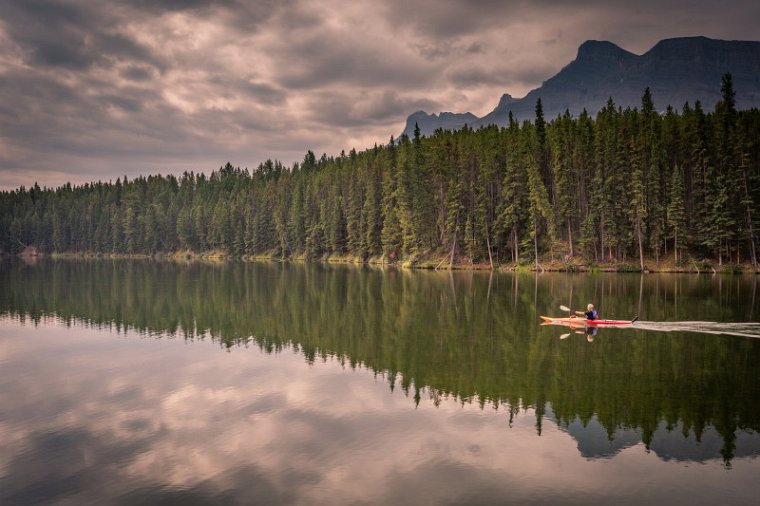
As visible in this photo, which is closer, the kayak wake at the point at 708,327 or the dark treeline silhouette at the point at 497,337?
the dark treeline silhouette at the point at 497,337

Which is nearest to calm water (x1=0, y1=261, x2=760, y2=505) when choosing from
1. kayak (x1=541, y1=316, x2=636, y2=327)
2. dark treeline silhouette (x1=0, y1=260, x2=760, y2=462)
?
dark treeline silhouette (x1=0, y1=260, x2=760, y2=462)

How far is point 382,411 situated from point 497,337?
13.9 metres

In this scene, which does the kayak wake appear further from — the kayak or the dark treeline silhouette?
the dark treeline silhouette

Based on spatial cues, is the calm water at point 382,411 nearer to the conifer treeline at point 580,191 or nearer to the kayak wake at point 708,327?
the kayak wake at point 708,327

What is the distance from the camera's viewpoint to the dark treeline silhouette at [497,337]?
19656 mm

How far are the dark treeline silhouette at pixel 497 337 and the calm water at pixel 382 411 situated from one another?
0.56 ft

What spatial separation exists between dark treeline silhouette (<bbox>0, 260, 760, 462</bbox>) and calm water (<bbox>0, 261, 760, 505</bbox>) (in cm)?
17

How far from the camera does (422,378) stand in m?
23.1

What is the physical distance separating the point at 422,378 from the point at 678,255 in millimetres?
75538

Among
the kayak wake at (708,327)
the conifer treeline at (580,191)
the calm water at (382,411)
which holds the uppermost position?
the conifer treeline at (580,191)

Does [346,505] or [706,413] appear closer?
[346,505]

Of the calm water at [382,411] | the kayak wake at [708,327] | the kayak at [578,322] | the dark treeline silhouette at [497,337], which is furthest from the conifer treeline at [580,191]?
the kayak at [578,322]

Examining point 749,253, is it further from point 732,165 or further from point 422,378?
point 422,378

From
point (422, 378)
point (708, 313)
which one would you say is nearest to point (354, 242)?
point (708, 313)
